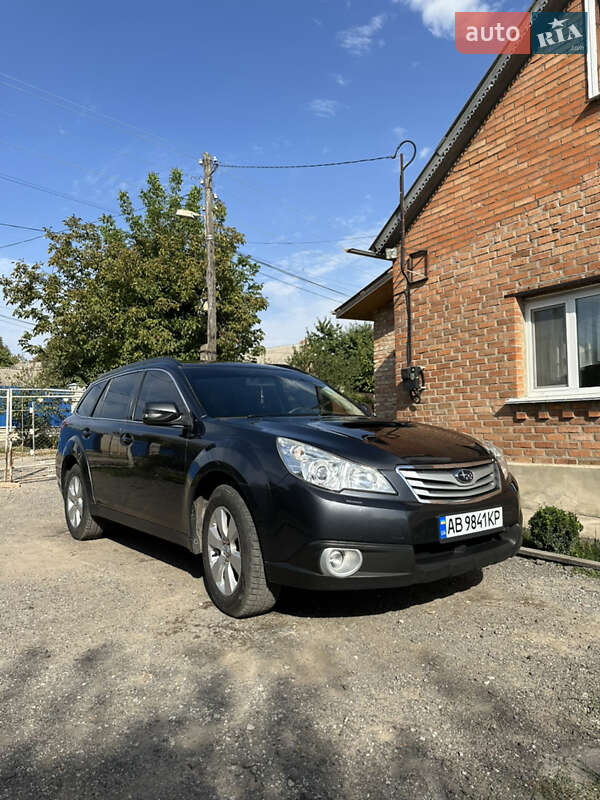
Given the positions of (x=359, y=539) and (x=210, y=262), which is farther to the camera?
(x=210, y=262)

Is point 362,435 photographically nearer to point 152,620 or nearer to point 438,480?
point 438,480

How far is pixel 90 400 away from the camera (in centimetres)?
614

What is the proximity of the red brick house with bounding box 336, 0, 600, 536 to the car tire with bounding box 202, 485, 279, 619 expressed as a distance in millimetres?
4142

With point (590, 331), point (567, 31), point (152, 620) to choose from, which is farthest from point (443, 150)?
point (152, 620)

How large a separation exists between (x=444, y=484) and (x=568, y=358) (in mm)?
3827

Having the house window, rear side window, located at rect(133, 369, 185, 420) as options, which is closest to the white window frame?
the house window

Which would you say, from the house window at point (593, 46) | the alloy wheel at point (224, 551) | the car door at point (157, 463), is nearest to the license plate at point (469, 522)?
the alloy wheel at point (224, 551)

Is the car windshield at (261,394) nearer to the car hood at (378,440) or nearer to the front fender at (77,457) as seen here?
the car hood at (378,440)

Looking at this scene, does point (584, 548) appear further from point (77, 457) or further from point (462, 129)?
point (462, 129)

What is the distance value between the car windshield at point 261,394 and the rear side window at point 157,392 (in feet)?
0.54

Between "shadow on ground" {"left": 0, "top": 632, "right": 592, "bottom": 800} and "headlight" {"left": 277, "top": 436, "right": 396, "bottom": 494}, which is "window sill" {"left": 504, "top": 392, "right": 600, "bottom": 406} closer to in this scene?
"headlight" {"left": 277, "top": 436, "right": 396, "bottom": 494}

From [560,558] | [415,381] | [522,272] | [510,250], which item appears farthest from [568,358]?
[560,558]

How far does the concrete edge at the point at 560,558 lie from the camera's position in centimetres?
461

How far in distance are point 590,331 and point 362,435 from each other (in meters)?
3.93
